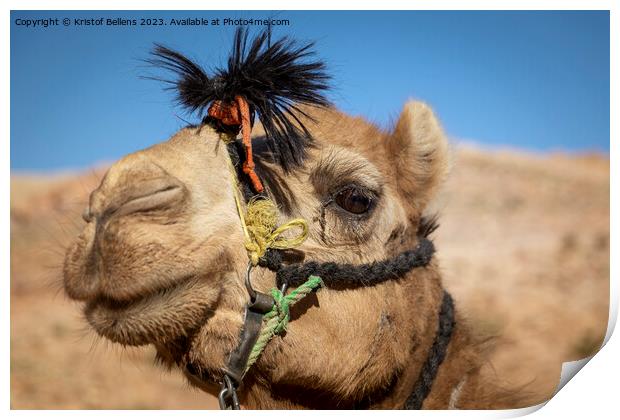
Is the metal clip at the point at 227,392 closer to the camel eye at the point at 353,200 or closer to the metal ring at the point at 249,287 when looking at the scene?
the metal ring at the point at 249,287

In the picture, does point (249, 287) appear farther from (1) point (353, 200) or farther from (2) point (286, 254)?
(1) point (353, 200)

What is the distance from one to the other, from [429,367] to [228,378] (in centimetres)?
121

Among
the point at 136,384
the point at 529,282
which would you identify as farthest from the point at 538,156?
the point at 136,384

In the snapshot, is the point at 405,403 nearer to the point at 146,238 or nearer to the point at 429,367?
the point at 429,367

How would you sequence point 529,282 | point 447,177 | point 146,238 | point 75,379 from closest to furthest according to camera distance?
1. point 146,238
2. point 447,177
3. point 75,379
4. point 529,282

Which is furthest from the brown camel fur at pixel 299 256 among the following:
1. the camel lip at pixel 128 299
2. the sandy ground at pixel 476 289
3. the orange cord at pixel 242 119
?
the sandy ground at pixel 476 289

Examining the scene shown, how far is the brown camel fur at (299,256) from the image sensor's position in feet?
7.95

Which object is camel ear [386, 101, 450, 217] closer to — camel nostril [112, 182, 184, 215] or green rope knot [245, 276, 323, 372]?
green rope knot [245, 276, 323, 372]

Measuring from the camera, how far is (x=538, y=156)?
135 ft

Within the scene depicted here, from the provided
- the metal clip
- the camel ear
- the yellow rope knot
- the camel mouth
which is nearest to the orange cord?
the yellow rope knot

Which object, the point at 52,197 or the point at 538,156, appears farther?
the point at 538,156

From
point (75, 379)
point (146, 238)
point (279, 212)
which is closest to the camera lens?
point (146, 238)

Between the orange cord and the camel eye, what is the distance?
47 centimetres
